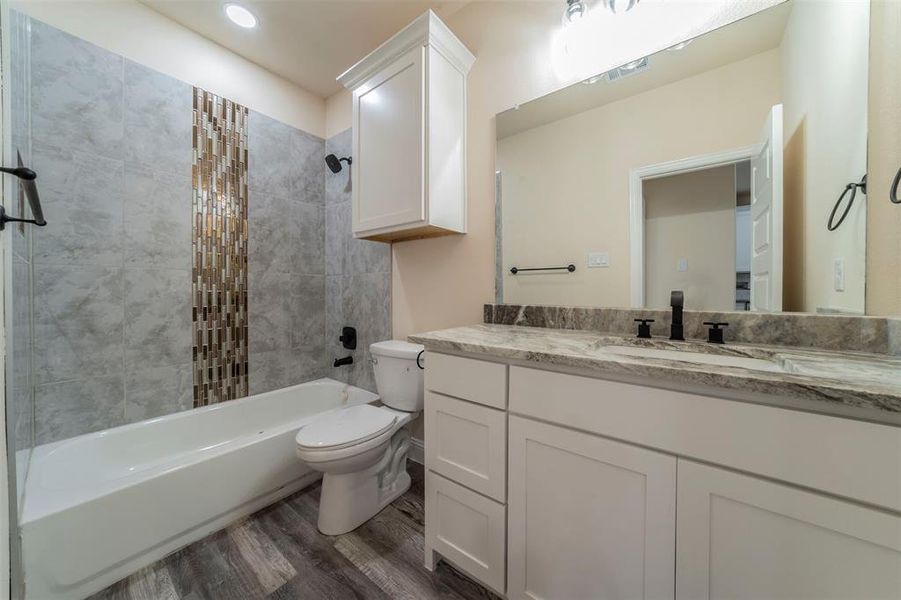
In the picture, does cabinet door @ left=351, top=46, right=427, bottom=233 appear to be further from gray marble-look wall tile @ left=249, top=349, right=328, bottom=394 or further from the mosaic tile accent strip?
gray marble-look wall tile @ left=249, top=349, right=328, bottom=394

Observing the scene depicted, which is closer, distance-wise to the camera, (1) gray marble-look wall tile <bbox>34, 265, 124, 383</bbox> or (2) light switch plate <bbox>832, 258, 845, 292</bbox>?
(2) light switch plate <bbox>832, 258, 845, 292</bbox>

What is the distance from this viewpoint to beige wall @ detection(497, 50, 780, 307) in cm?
106

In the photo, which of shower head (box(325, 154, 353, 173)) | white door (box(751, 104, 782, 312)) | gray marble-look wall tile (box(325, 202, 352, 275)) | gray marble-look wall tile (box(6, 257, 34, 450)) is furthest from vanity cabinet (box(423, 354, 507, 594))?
shower head (box(325, 154, 353, 173))

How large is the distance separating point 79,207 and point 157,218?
278mm

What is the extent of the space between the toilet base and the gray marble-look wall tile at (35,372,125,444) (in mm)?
1152

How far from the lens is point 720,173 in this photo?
3.58 ft

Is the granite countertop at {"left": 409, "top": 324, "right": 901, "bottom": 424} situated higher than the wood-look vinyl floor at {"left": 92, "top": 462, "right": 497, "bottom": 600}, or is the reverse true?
the granite countertop at {"left": 409, "top": 324, "right": 901, "bottom": 424}

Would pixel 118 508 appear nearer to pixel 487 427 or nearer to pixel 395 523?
pixel 395 523

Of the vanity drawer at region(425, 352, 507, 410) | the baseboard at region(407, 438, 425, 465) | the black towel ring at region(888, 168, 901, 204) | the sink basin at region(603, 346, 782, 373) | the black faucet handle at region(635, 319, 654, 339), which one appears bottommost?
the baseboard at region(407, 438, 425, 465)

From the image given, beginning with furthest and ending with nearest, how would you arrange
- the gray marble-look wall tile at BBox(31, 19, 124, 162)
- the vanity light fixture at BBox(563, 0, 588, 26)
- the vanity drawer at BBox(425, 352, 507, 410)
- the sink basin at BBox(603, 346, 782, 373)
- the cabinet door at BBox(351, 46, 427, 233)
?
Result: the cabinet door at BBox(351, 46, 427, 233)
the gray marble-look wall tile at BBox(31, 19, 124, 162)
the vanity light fixture at BBox(563, 0, 588, 26)
the vanity drawer at BBox(425, 352, 507, 410)
the sink basin at BBox(603, 346, 782, 373)

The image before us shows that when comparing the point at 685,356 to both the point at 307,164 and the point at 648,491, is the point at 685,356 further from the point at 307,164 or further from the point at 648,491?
the point at 307,164

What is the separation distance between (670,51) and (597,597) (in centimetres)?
180

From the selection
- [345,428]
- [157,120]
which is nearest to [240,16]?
[157,120]

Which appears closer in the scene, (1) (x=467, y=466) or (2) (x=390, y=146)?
(1) (x=467, y=466)
